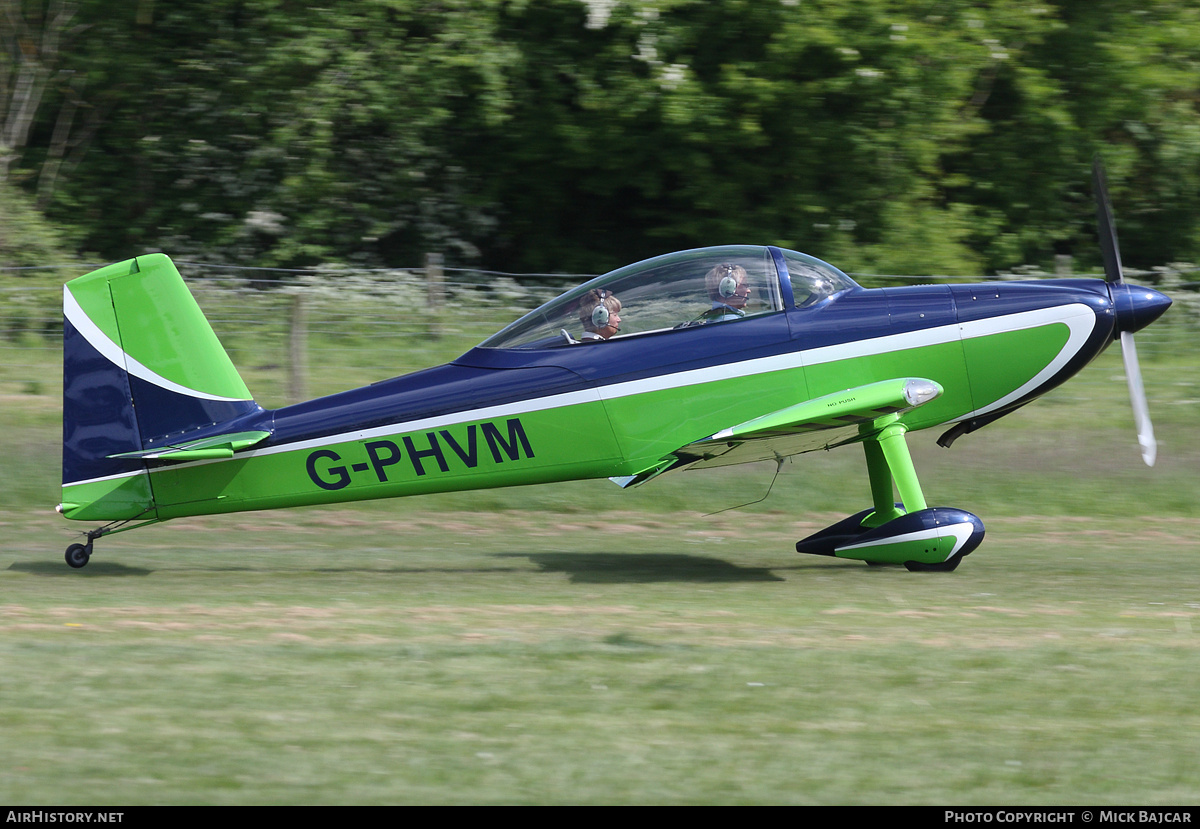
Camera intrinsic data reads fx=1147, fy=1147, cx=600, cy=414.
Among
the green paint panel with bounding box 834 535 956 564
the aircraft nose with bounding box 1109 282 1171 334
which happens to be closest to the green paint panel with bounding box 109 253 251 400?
the green paint panel with bounding box 834 535 956 564

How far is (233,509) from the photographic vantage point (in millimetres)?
7625

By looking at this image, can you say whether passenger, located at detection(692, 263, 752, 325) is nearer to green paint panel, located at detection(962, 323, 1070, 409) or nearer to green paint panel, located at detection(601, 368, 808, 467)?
green paint panel, located at detection(601, 368, 808, 467)

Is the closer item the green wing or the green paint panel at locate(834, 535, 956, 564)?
the green wing

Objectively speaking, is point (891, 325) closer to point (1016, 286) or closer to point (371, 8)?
point (1016, 286)

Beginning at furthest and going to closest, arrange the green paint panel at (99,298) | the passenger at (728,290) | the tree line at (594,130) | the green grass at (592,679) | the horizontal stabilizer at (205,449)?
the tree line at (594,130) → the passenger at (728,290) → the green paint panel at (99,298) → the horizontal stabilizer at (205,449) → the green grass at (592,679)

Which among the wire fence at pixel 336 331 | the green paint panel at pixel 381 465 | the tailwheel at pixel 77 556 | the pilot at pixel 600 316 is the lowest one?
the wire fence at pixel 336 331

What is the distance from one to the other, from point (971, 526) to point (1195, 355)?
21.2 feet

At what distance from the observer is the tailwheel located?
7738 millimetres

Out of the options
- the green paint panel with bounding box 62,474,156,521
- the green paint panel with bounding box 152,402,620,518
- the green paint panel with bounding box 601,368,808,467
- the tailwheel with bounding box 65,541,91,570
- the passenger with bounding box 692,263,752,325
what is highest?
the passenger with bounding box 692,263,752,325

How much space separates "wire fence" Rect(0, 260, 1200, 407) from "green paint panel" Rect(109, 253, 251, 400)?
4.29 metres

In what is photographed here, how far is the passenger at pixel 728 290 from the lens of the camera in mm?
7621

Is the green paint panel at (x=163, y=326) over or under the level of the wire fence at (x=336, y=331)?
over

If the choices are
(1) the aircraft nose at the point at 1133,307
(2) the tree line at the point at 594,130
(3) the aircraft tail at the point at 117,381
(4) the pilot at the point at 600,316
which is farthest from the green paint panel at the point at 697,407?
(2) the tree line at the point at 594,130

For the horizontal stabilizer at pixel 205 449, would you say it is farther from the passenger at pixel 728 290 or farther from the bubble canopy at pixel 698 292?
the passenger at pixel 728 290
